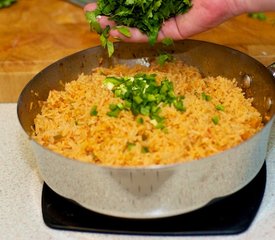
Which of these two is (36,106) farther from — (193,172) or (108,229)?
(193,172)

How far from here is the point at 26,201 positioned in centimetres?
118

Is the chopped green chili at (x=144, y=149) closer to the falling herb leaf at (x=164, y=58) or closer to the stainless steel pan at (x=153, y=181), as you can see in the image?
the stainless steel pan at (x=153, y=181)

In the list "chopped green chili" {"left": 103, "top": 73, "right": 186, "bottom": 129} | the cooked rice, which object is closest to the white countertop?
the cooked rice

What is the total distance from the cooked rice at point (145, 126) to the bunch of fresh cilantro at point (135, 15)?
0.13 meters

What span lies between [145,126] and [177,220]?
219mm

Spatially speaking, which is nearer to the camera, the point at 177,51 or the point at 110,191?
the point at 110,191

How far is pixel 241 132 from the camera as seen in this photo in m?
1.08

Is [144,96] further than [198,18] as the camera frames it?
No

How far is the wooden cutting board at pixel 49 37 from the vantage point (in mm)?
1594

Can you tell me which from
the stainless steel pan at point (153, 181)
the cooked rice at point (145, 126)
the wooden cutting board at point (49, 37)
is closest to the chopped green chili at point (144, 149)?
the cooked rice at point (145, 126)

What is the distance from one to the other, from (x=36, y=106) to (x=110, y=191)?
425mm

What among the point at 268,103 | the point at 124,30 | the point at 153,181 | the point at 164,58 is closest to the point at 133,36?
the point at 124,30

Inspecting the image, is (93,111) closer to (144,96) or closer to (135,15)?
(144,96)

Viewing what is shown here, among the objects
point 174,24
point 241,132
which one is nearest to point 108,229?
point 241,132
